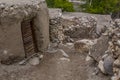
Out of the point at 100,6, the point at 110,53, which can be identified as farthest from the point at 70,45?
the point at 100,6

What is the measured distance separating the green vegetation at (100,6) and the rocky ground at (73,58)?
7.04 metres

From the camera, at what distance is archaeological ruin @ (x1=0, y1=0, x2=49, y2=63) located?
24.2 ft

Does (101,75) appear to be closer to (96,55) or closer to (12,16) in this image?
(96,55)

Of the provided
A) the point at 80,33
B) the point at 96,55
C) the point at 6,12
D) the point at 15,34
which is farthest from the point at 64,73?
the point at 80,33

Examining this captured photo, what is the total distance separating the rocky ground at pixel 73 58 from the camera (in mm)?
5891

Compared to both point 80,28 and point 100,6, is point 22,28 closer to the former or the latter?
point 80,28

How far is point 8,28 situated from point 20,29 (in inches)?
16.0

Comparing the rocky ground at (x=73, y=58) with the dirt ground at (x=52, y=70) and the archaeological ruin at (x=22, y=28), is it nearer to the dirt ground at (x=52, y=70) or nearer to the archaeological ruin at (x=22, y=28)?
the dirt ground at (x=52, y=70)

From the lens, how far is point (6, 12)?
7301mm

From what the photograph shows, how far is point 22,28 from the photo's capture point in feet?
26.2

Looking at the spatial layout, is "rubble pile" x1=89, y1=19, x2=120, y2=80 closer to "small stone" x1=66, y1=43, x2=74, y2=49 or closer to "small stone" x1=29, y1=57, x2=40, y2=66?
"small stone" x1=29, y1=57, x2=40, y2=66

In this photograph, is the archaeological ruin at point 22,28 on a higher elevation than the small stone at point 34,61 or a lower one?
higher

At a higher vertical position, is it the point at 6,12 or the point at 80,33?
the point at 6,12

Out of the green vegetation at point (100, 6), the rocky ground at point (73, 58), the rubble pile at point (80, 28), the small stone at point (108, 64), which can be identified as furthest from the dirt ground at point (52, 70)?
the green vegetation at point (100, 6)
